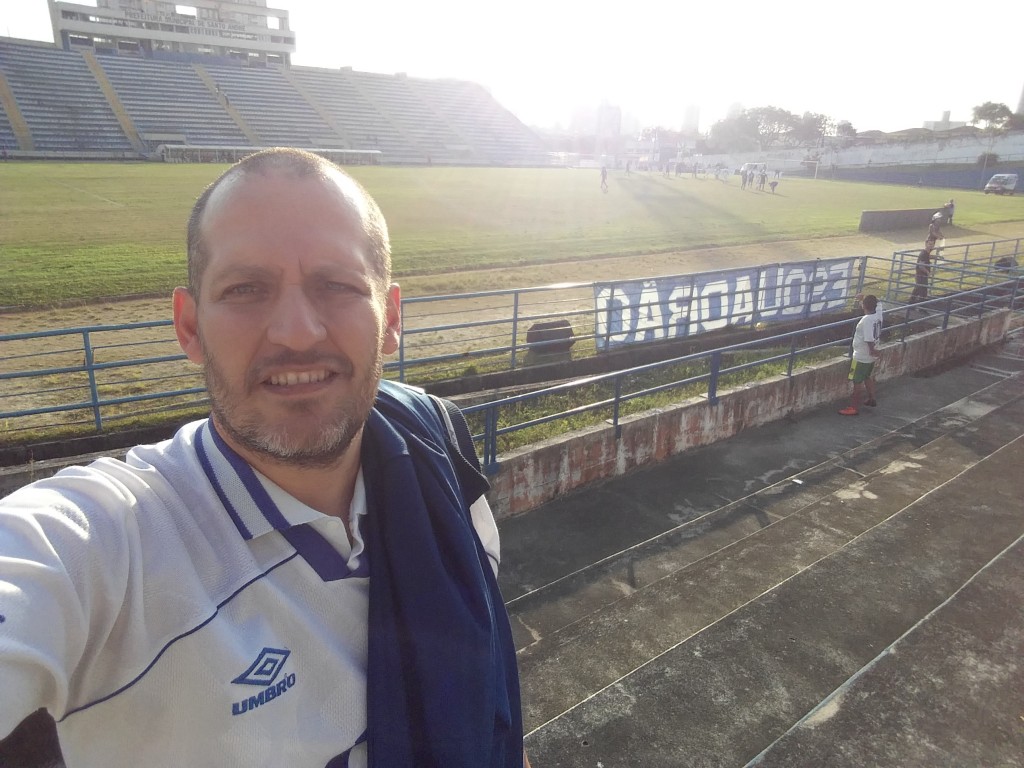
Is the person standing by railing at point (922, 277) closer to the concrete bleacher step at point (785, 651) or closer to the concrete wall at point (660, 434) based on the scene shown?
the concrete wall at point (660, 434)

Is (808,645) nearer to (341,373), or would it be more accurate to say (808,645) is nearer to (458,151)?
(341,373)

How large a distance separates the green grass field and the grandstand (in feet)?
33.2

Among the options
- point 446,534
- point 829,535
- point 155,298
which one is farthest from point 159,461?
point 155,298

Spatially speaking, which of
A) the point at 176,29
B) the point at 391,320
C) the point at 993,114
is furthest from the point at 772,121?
the point at 391,320

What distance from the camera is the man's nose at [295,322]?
1.32 meters

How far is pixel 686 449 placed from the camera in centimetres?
784

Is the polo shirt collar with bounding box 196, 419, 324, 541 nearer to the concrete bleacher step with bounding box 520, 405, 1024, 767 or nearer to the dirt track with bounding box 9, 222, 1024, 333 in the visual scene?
the concrete bleacher step with bounding box 520, 405, 1024, 767

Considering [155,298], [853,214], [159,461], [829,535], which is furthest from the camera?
[853,214]

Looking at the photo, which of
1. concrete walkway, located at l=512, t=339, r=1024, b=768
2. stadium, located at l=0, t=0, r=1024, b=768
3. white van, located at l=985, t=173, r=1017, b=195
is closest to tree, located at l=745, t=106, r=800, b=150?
white van, located at l=985, t=173, r=1017, b=195

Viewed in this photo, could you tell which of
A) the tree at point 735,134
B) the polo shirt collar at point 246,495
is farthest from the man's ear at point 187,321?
the tree at point 735,134

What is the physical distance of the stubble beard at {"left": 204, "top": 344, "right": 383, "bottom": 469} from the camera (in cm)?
133

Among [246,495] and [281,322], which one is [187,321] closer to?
[281,322]

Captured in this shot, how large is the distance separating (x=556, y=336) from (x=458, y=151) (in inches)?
2237

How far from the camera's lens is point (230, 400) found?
1338 millimetres
